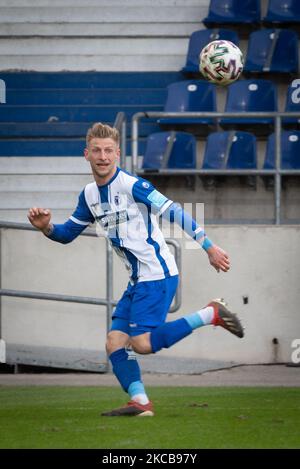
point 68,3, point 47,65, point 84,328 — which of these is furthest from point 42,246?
point 68,3

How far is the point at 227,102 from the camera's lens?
12.4 metres

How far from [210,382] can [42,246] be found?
230 centimetres

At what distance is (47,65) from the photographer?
13211mm

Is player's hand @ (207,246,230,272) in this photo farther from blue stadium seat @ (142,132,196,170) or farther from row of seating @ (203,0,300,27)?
row of seating @ (203,0,300,27)

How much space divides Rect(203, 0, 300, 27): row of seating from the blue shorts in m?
6.74

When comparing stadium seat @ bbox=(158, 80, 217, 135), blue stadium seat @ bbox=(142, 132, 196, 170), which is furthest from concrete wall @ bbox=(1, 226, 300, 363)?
stadium seat @ bbox=(158, 80, 217, 135)

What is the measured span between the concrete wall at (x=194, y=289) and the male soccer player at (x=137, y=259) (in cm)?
391

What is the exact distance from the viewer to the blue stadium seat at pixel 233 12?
1302 centimetres

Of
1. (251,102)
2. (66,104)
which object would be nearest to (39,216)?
Result: (251,102)

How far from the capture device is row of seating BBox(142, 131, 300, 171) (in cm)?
1142

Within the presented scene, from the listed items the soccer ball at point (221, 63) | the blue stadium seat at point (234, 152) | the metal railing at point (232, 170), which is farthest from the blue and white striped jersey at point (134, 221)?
the blue stadium seat at point (234, 152)

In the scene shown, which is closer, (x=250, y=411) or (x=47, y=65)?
(x=250, y=411)

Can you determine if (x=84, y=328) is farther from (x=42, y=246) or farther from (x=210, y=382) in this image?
(x=210, y=382)

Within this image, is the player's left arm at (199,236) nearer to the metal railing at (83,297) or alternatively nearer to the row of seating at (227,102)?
the metal railing at (83,297)
